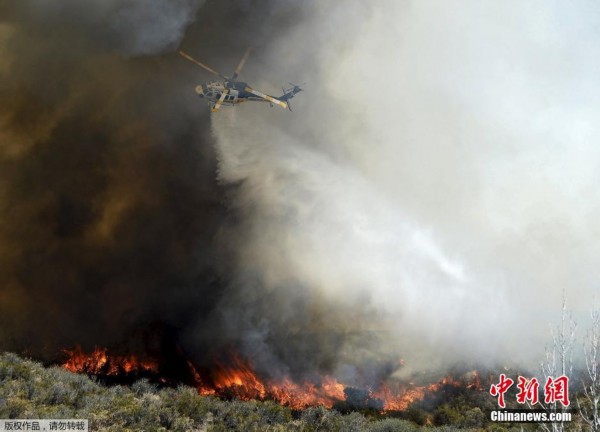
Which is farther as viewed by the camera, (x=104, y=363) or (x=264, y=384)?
(x=264, y=384)

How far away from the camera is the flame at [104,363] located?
124 ft

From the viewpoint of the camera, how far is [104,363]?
3928cm

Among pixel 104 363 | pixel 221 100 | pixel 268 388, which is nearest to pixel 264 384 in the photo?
pixel 268 388

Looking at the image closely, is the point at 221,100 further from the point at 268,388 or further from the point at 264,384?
the point at 268,388

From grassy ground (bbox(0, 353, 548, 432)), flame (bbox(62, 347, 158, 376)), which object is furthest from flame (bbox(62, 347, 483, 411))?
grassy ground (bbox(0, 353, 548, 432))

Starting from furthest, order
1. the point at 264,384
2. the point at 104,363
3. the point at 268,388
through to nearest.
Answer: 1. the point at 264,384
2. the point at 268,388
3. the point at 104,363

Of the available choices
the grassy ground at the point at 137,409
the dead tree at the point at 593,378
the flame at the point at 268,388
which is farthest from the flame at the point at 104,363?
the dead tree at the point at 593,378

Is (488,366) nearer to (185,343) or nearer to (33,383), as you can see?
(185,343)

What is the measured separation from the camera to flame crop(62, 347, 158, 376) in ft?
124

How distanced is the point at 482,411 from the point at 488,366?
8846 mm

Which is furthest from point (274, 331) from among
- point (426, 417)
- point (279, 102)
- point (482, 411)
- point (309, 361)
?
point (279, 102)

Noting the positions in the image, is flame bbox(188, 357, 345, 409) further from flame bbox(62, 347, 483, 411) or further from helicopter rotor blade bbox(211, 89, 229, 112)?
helicopter rotor blade bbox(211, 89, 229, 112)

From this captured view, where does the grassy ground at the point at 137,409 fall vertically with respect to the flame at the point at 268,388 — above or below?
below

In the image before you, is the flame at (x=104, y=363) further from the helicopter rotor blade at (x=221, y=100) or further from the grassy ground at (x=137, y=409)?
the helicopter rotor blade at (x=221, y=100)
